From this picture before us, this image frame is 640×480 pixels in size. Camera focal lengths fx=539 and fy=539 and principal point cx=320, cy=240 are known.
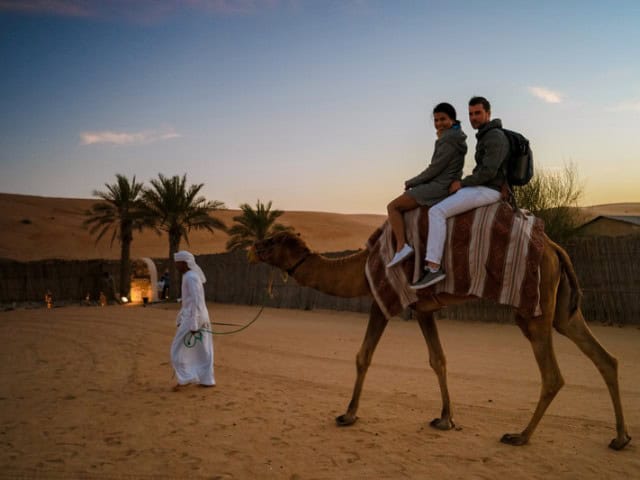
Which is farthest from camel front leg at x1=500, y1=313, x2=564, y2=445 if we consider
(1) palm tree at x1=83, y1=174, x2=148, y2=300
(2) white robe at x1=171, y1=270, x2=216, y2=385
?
(1) palm tree at x1=83, y1=174, x2=148, y2=300

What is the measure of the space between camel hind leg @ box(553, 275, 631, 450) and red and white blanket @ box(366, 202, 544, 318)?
20.0 inches

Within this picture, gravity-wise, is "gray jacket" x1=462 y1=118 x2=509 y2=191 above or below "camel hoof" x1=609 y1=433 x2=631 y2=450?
above

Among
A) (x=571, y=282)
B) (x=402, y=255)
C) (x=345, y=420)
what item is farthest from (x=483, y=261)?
(x=345, y=420)

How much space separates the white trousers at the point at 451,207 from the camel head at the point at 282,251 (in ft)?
5.45

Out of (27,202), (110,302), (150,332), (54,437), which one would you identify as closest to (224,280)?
(110,302)

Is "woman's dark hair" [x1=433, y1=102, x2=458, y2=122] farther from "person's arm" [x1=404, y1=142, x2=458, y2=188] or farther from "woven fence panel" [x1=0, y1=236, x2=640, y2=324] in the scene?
"woven fence panel" [x1=0, y1=236, x2=640, y2=324]

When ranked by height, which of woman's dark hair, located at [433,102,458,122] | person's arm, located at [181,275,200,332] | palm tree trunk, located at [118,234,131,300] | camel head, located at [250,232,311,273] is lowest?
palm tree trunk, located at [118,234,131,300]

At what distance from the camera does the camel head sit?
6340 millimetres

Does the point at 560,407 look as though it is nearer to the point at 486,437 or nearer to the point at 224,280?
the point at 486,437

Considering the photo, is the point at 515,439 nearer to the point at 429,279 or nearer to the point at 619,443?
the point at 619,443

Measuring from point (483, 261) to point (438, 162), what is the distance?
1.14 meters

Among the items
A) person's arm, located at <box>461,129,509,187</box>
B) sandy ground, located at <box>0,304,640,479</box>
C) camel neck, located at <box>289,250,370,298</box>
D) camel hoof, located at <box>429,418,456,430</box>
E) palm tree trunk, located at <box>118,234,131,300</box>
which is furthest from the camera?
palm tree trunk, located at <box>118,234,131,300</box>

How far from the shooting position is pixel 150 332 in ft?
50.6

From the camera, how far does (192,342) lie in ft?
28.1
